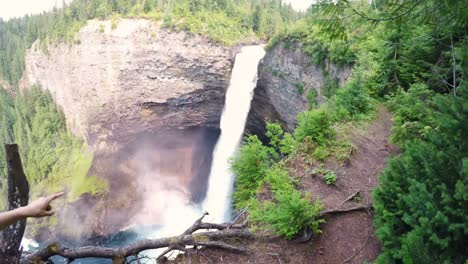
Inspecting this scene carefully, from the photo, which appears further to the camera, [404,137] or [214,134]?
[214,134]

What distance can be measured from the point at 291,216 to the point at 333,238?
29.4 inches

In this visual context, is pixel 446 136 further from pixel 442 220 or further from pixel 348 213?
pixel 348 213

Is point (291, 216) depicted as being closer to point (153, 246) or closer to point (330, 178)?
point (330, 178)

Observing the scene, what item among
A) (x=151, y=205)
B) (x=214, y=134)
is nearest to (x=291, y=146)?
(x=151, y=205)

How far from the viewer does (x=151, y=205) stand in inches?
1244

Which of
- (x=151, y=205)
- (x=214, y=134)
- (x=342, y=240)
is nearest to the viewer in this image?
(x=342, y=240)

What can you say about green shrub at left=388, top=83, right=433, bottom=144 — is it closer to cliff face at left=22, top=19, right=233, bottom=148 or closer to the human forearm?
the human forearm

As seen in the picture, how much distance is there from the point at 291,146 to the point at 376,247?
9.70 ft

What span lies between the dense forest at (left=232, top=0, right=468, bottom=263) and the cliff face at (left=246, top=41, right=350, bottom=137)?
746 cm

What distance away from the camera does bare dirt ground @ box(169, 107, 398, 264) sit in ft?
15.4

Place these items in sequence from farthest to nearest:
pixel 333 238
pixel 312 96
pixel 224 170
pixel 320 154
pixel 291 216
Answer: pixel 224 170
pixel 312 96
pixel 320 154
pixel 333 238
pixel 291 216

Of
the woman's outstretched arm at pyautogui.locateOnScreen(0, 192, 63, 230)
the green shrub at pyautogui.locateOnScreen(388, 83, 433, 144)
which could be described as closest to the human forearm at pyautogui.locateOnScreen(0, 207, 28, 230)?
the woman's outstretched arm at pyautogui.locateOnScreen(0, 192, 63, 230)

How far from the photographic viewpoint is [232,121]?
3181 centimetres

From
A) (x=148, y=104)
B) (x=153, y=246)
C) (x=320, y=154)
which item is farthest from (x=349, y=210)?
(x=148, y=104)
